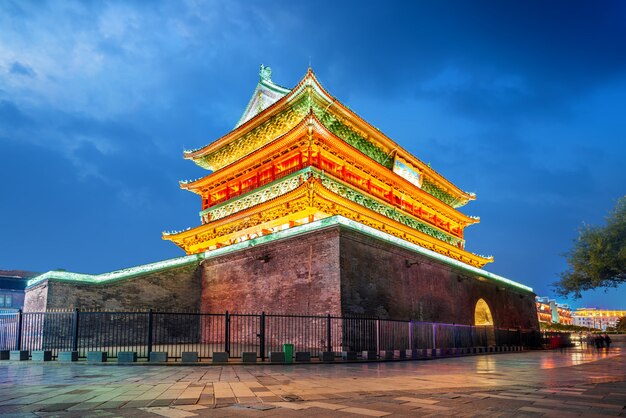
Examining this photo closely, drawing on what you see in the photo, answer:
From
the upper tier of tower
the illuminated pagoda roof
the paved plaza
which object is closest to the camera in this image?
the paved plaza

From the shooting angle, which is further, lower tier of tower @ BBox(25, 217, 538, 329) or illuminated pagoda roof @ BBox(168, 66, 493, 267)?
illuminated pagoda roof @ BBox(168, 66, 493, 267)

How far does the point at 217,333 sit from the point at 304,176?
8.66 metres

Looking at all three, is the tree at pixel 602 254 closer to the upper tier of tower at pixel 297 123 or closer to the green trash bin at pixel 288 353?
the upper tier of tower at pixel 297 123

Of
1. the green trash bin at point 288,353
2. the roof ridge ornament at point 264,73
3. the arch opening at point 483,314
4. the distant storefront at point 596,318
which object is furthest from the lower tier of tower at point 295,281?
the distant storefront at point 596,318

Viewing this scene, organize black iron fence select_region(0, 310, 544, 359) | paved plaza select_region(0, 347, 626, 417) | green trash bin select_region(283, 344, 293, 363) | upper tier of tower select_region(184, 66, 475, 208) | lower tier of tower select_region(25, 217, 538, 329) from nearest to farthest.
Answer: paved plaza select_region(0, 347, 626, 417) < green trash bin select_region(283, 344, 293, 363) < black iron fence select_region(0, 310, 544, 359) < lower tier of tower select_region(25, 217, 538, 329) < upper tier of tower select_region(184, 66, 475, 208)

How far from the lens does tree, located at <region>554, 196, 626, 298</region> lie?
20594 millimetres

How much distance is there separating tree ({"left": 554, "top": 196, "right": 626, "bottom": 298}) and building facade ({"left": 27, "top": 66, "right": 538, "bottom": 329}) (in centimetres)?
525

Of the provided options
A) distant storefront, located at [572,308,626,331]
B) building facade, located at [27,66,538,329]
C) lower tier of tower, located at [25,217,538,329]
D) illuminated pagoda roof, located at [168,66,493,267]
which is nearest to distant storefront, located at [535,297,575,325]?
distant storefront, located at [572,308,626,331]

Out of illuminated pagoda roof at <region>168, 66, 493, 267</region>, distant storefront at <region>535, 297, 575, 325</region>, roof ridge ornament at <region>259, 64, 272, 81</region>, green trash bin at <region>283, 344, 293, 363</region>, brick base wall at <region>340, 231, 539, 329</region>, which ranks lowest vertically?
distant storefront at <region>535, 297, 575, 325</region>

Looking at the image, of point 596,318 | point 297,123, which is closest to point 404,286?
point 297,123

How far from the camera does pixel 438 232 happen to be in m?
31.4

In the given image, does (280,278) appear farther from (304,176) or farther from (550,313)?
(550,313)

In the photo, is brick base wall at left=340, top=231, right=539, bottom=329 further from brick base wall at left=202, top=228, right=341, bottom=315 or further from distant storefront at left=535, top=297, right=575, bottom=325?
distant storefront at left=535, top=297, right=575, bottom=325

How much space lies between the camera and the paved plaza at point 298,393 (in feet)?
17.5
